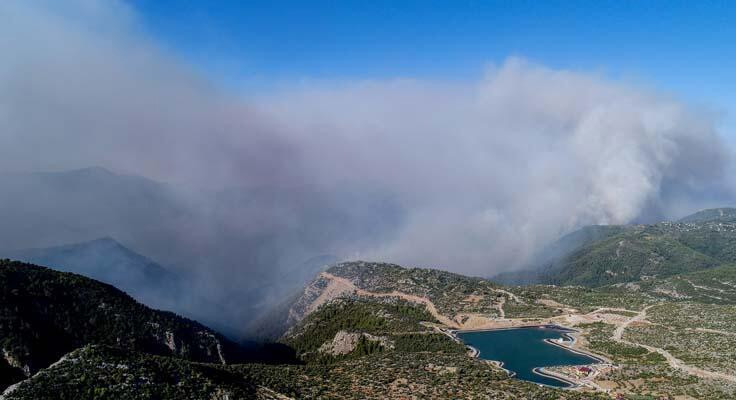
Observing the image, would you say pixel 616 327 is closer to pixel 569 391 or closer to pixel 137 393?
pixel 569 391

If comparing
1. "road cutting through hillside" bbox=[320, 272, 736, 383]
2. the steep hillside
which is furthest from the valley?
"road cutting through hillside" bbox=[320, 272, 736, 383]

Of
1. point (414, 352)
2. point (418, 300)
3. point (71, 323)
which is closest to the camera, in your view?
point (71, 323)

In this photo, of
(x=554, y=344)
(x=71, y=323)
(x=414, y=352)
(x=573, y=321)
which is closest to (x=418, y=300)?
(x=573, y=321)

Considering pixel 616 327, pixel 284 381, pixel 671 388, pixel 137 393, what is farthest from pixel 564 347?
pixel 137 393

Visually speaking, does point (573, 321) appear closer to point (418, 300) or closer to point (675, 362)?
point (675, 362)

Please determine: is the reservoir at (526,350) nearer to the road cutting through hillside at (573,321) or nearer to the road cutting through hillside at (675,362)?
the road cutting through hillside at (573,321)

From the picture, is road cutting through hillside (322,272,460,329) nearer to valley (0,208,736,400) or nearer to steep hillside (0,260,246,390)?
valley (0,208,736,400)

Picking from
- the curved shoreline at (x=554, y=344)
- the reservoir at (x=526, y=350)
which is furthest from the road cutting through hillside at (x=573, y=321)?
the reservoir at (x=526, y=350)
